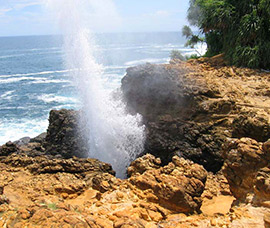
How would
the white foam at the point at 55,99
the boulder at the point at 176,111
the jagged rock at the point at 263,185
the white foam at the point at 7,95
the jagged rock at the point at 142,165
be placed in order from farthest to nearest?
the white foam at the point at 7,95
the white foam at the point at 55,99
the boulder at the point at 176,111
the jagged rock at the point at 142,165
the jagged rock at the point at 263,185

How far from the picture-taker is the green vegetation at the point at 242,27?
1489 cm

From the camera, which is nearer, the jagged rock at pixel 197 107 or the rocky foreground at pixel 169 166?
the rocky foreground at pixel 169 166

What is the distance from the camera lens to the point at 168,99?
12.9m

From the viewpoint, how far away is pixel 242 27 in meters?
15.2

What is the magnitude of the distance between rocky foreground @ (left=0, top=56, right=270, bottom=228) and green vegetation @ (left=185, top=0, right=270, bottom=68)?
926mm

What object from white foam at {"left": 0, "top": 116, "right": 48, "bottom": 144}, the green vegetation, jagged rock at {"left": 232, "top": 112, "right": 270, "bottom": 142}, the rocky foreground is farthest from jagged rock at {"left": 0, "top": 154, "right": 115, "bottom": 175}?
the green vegetation

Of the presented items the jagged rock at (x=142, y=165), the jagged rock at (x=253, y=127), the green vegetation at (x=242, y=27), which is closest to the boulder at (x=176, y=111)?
the jagged rock at (x=253, y=127)

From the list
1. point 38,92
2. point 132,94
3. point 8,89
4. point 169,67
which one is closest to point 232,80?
point 169,67

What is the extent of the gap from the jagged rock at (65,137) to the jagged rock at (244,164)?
26.1ft

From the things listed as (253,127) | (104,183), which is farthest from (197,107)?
(104,183)

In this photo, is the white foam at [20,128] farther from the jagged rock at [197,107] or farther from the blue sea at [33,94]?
the jagged rock at [197,107]

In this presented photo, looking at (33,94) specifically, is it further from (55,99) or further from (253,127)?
(253,127)

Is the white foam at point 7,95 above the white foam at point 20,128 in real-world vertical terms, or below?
above

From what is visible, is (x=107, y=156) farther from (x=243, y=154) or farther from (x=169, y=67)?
(x=243, y=154)
